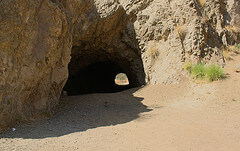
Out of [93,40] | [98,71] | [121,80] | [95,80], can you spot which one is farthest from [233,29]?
[121,80]

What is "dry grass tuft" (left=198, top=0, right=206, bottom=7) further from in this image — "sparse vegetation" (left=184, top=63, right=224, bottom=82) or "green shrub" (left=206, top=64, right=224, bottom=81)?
"green shrub" (left=206, top=64, right=224, bottom=81)

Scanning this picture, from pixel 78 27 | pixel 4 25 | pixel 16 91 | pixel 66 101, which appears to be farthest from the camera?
pixel 78 27

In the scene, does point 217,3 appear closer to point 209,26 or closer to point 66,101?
point 209,26

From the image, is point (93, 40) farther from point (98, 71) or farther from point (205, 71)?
point (98, 71)

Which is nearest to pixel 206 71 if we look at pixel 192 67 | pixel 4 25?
pixel 192 67

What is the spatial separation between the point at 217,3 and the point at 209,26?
4.35 feet

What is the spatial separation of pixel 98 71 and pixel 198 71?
8816 millimetres

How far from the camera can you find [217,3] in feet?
26.6

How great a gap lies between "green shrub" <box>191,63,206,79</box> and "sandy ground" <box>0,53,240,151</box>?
0.33 m

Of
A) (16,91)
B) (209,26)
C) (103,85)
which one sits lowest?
(103,85)

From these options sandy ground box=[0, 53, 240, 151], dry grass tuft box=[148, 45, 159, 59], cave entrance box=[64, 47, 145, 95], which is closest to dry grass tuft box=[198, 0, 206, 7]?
dry grass tuft box=[148, 45, 159, 59]

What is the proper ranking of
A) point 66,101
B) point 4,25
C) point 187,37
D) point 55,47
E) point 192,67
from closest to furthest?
1. point 4,25
2. point 55,47
3. point 66,101
4. point 192,67
5. point 187,37

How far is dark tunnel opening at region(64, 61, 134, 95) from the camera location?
38.5ft

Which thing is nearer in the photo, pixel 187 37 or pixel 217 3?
pixel 187 37
